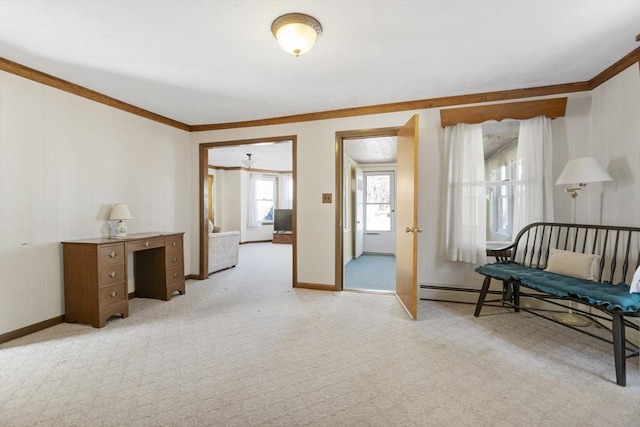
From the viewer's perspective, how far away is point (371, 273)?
16.7 feet

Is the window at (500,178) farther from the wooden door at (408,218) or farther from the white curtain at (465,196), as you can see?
the wooden door at (408,218)

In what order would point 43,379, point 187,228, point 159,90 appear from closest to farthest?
point 43,379 < point 159,90 < point 187,228

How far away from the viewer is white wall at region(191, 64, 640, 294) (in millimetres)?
2496

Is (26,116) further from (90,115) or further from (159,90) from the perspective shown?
(159,90)

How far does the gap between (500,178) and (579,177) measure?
120cm

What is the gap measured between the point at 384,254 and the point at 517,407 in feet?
18.2

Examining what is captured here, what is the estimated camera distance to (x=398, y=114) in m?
3.57

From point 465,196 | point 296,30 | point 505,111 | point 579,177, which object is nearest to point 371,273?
point 465,196

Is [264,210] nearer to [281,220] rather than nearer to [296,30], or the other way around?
[281,220]

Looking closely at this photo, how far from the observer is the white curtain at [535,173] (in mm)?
3018

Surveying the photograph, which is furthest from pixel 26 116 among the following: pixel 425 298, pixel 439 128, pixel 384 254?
pixel 384 254

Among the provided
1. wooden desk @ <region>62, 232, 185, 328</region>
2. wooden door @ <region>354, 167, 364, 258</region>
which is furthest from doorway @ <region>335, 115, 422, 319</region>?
wooden door @ <region>354, 167, 364, 258</region>

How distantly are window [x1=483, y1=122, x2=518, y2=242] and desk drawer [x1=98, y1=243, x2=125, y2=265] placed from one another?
154 inches

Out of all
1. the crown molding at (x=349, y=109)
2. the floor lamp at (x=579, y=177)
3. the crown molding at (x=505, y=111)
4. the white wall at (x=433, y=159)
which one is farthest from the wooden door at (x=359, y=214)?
the floor lamp at (x=579, y=177)
